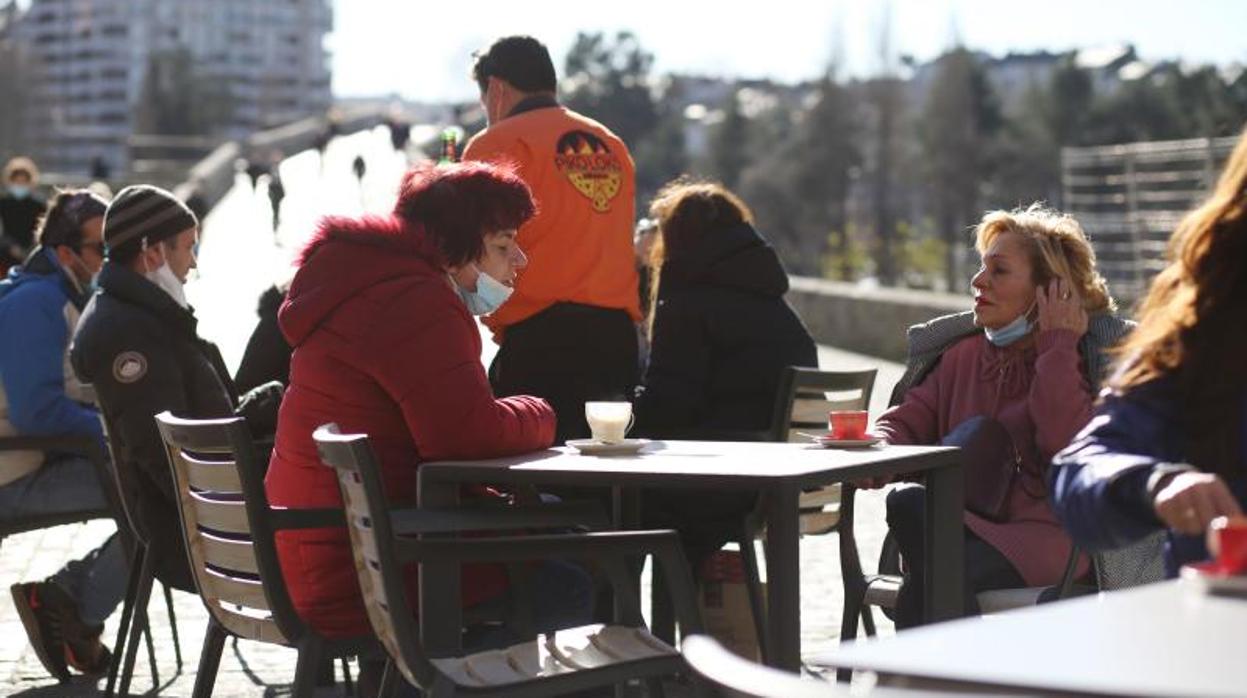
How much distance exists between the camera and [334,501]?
205 inches

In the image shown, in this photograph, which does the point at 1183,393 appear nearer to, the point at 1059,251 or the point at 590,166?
the point at 1059,251

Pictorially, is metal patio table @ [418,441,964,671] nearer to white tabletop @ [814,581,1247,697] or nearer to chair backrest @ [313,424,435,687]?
chair backrest @ [313,424,435,687]

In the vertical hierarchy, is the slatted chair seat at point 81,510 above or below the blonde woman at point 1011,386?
below

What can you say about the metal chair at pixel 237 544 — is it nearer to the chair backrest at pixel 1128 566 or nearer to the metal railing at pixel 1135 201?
the chair backrest at pixel 1128 566

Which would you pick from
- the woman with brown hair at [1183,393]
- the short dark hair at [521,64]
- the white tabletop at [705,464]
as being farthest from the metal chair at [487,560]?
the short dark hair at [521,64]

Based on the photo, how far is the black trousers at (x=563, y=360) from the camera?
24.2ft

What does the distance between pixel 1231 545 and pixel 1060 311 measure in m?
3.15

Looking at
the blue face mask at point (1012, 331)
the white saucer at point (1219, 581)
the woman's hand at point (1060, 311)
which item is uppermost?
the white saucer at point (1219, 581)

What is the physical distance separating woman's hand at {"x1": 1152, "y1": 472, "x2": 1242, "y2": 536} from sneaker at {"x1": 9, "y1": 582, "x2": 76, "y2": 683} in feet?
15.4

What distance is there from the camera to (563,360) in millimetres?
7402

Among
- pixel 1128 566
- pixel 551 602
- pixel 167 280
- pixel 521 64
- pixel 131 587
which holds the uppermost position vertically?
pixel 521 64

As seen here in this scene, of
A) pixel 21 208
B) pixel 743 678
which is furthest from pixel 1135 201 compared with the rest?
pixel 743 678

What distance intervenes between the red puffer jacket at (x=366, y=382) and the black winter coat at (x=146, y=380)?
1.13 m

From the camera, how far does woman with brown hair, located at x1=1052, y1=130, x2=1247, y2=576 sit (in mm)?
3428
